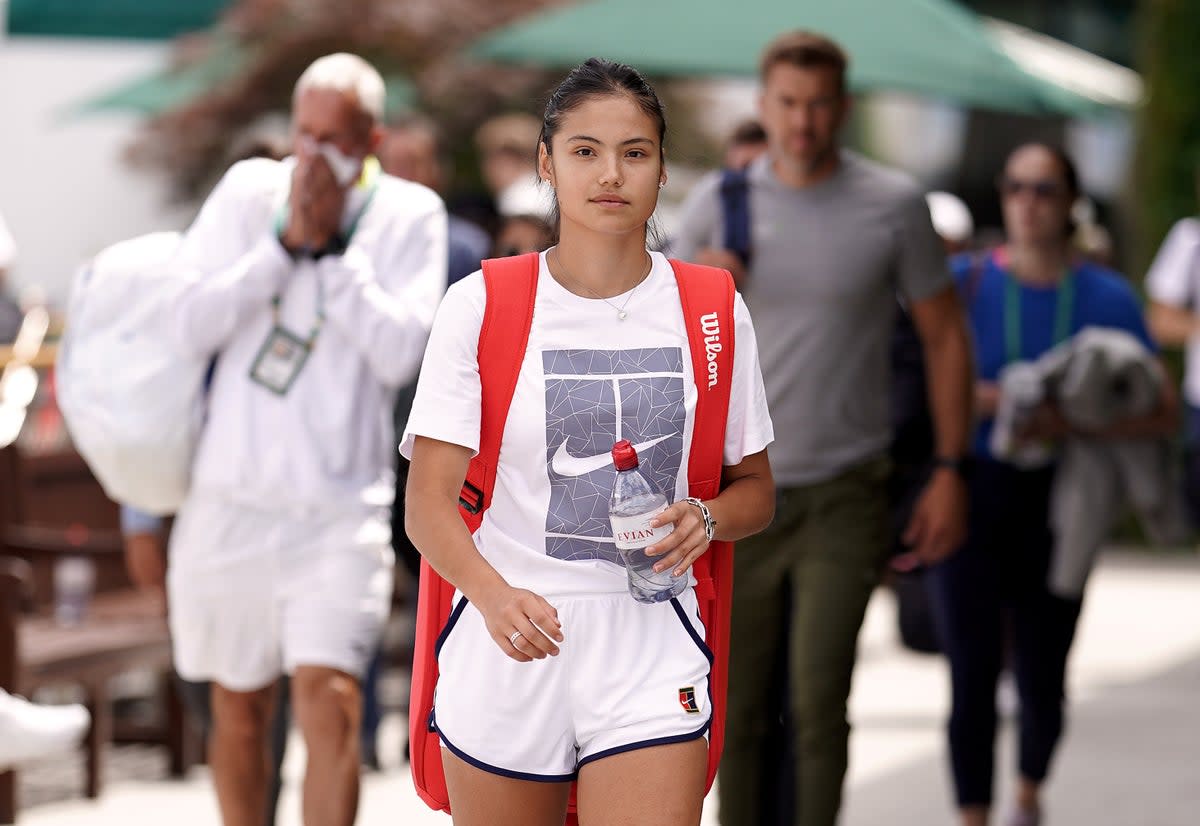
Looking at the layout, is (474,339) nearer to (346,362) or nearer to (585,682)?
(585,682)

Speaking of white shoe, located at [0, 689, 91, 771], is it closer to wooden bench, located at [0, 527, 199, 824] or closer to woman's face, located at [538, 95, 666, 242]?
woman's face, located at [538, 95, 666, 242]

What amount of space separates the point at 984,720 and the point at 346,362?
2.50m

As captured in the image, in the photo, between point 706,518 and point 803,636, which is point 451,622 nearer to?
point 706,518

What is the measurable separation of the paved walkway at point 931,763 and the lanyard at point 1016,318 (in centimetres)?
172

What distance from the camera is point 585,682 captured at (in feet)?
12.3

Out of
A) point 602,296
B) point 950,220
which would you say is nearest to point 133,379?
point 602,296

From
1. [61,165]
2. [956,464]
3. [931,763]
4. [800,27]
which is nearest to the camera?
[956,464]

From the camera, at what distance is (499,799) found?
3752 mm

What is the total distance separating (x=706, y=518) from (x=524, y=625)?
377mm

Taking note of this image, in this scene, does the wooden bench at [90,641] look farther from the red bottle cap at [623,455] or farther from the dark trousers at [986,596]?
the red bottle cap at [623,455]

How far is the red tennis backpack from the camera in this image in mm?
3750

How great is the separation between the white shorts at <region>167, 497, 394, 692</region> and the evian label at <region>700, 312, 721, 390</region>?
1.92 metres

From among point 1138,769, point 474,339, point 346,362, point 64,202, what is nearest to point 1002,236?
point 64,202

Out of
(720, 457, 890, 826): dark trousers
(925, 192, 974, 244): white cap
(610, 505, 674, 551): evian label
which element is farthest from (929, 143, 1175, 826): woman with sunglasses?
(925, 192, 974, 244): white cap
